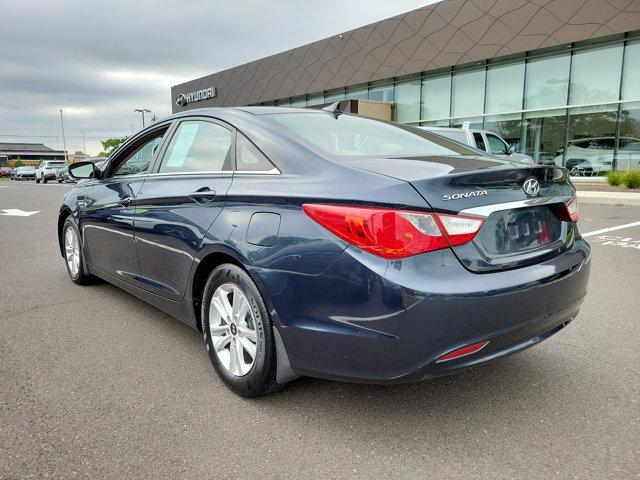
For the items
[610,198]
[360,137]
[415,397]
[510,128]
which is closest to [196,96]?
[510,128]

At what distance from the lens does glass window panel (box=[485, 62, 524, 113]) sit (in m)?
20.3

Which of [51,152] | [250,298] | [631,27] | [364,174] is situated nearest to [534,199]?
[364,174]

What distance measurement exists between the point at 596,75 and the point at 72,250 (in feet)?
62.8

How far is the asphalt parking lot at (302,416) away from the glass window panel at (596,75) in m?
17.2

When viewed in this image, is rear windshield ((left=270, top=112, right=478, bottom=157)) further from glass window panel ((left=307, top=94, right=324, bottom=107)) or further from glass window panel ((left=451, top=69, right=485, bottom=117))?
glass window panel ((left=307, top=94, right=324, bottom=107))

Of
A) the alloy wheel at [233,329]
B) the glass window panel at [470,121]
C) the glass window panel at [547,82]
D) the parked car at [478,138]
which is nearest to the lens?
the alloy wheel at [233,329]

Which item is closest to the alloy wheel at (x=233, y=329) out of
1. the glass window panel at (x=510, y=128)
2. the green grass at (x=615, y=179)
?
the green grass at (x=615, y=179)

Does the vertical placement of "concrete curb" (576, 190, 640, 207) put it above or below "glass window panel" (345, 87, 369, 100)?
below

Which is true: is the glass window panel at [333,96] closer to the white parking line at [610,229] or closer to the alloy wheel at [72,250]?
the white parking line at [610,229]

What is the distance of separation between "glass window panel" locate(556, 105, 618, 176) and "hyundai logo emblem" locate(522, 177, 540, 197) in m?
18.3

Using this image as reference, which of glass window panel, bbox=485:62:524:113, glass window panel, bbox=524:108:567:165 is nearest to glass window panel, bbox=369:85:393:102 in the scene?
glass window panel, bbox=485:62:524:113

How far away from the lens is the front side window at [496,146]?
12594mm

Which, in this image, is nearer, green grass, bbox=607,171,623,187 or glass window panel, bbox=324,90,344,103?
green grass, bbox=607,171,623,187

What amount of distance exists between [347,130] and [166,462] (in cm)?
206
